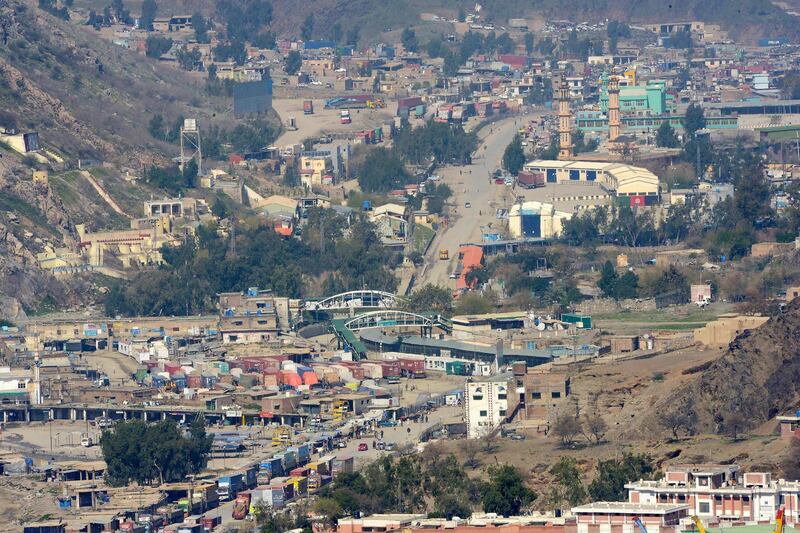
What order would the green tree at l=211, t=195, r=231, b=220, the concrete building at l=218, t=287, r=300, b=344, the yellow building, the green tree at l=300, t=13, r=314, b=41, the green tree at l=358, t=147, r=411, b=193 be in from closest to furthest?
the concrete building at l=218, t=287, r=300, b=344 → the green tree at l=211, t=195, r=231, b=220 → the green tree at l=358, t=147, r=411, b=193 → the yellow building → the green tree at l=300, t=13, r=314, b=41

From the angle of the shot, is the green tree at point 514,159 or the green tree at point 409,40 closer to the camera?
the green tree at point 514,159

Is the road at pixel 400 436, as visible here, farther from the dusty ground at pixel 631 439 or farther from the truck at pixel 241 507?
the dusty ground at pixel 631 439

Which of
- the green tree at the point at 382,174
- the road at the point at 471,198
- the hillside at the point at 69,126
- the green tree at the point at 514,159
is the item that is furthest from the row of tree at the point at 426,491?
the green tree at the point at 514,159

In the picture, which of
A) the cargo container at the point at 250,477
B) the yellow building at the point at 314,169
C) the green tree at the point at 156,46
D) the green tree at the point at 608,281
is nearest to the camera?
the cargo container at the point at 250,477

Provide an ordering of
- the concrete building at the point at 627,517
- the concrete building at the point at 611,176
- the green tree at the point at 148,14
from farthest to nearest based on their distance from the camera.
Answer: the green tree at the point at 148,14 → the concrete building at the point at 611,176 → the concrete building at the point at 627,517

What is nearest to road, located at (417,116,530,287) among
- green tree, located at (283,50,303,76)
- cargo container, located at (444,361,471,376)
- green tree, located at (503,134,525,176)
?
green tree, located at (503,134,525,176)

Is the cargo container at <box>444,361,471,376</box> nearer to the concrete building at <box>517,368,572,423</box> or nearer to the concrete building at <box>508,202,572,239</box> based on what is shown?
the concrete building at <box>517,368,572,423</box>

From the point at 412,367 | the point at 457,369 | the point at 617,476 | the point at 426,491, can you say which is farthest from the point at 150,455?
the point at 412,367
